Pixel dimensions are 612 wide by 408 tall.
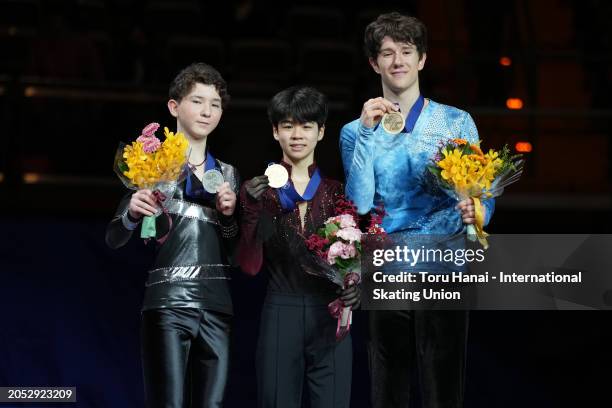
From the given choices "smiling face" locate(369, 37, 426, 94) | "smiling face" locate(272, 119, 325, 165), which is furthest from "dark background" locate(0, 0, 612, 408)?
"smiling face" locate(369, 37, 426, 94)

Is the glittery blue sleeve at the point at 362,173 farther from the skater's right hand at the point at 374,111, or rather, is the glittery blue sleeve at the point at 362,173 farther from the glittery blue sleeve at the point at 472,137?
the glittery blue sleeve at the point at 472,137

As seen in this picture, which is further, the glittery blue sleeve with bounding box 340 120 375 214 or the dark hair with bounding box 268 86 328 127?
the dark hair with bounding box 268 86 328 127

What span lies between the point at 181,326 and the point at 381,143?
98 centimetres

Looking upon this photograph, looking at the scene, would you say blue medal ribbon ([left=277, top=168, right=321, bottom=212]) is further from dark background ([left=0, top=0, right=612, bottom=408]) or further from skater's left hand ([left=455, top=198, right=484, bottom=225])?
dark background ([left=0, top=0, right=612, bottom=408])

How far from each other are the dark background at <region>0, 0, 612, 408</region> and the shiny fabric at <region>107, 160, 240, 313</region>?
112cm

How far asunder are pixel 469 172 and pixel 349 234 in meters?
0.47

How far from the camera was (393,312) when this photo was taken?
399cm

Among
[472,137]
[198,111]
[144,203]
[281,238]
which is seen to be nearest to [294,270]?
[281,238]

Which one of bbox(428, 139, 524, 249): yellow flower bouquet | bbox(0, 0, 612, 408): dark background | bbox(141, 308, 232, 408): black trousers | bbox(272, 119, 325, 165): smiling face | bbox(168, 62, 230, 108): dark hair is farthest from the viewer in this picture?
bbox(0, 0, 612, 408): dark background

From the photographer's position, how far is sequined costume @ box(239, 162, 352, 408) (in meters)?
4.00

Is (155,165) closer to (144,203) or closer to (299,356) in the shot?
(144,203)

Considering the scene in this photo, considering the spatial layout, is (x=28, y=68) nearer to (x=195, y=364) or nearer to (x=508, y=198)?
(x=508, y=198)

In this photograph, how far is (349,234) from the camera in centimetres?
393

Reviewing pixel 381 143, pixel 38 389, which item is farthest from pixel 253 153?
pixel 381 143
